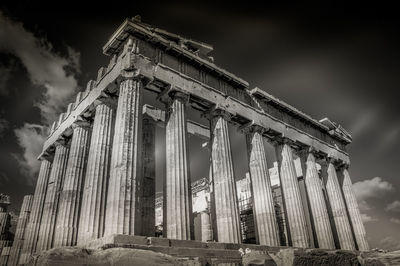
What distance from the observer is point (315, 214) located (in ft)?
76.4

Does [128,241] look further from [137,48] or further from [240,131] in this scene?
[240,131]

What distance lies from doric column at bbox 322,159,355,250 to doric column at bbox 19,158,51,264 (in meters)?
24.5

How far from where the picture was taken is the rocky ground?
20.1 feet

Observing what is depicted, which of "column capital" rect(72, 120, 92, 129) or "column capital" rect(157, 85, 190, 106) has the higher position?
"column capital" rect(157, 85, 190, 106)

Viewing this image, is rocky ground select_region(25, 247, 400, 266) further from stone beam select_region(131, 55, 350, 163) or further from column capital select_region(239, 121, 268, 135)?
column capital select_region(239, 121, 268, 135)

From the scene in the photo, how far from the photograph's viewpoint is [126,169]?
41.3 feet

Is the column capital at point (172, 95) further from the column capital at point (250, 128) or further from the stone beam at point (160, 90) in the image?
the column capital at point (250, 128)

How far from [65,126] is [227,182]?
1281cm

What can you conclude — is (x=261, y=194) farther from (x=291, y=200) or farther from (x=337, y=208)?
(x=337, y=208)

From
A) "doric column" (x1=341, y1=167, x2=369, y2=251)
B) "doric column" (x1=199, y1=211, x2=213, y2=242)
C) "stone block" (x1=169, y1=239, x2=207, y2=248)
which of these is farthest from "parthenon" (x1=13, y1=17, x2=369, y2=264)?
"doric column" (x1=199, y1=211, x2=213, y2=242)

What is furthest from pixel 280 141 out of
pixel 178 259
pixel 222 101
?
pixel 178 259

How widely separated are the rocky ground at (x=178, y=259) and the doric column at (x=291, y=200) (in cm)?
1295

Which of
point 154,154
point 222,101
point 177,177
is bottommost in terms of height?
point 177,177

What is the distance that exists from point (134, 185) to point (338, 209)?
825 inches
